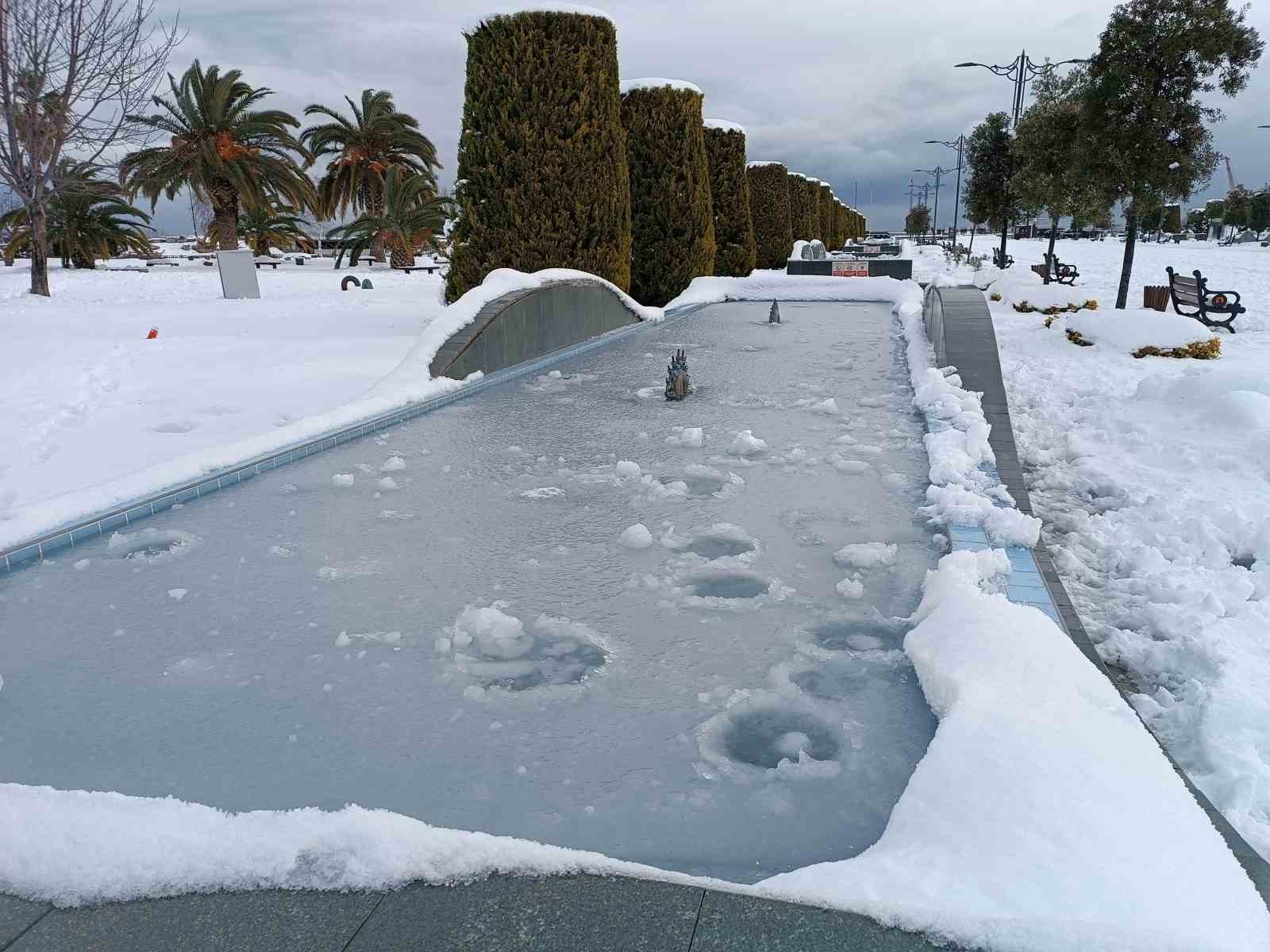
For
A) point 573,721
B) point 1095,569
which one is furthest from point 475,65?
point 573,721

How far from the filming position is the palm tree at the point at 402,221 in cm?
2731

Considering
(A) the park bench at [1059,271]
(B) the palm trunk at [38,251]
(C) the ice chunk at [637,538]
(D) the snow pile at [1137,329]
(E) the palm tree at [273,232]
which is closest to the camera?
(C) the ice chunk at [637,538]

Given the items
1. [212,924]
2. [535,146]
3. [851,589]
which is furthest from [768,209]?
[212,924]

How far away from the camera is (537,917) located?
1.57 m

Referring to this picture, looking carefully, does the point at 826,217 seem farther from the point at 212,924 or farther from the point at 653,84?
the point at 212,924

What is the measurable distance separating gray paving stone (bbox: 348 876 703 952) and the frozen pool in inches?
7.1

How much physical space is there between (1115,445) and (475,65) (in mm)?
9234

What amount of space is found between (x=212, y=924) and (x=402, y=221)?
94.0 ft

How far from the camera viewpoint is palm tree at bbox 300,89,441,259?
96.5 ft

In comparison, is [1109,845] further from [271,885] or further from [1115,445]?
[1115,445]

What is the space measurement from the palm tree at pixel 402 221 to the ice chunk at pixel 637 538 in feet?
84.3

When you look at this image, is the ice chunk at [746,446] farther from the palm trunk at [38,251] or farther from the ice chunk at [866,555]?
the palm trunk at [38,251]

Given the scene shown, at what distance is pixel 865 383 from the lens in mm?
7184

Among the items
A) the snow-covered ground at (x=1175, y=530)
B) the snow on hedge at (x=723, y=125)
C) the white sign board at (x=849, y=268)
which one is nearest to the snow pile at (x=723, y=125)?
the snow on hedge at (x=723, y=125)
